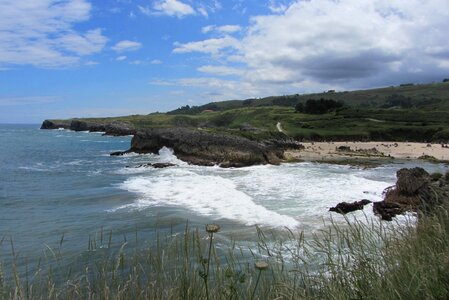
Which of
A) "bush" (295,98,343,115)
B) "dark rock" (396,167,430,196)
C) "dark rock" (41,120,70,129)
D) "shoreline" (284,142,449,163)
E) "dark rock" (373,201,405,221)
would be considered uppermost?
"bush" (295,98,343,115)

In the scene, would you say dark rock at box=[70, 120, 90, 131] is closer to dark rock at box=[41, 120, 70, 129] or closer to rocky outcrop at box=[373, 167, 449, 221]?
dark rock at box=[41, 120, 70, 129]

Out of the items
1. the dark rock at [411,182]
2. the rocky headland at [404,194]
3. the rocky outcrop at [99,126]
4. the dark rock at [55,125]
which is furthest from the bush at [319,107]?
the dark rock at [55,125]

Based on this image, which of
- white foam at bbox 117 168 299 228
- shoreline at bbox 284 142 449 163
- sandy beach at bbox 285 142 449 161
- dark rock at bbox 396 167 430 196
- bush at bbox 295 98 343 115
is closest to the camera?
white foam at bbox 117 168 299 228

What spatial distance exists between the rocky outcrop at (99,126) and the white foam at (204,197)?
94.0 metres

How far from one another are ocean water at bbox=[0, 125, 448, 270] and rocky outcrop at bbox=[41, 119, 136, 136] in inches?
3367

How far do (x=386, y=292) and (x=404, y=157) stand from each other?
56191 mm

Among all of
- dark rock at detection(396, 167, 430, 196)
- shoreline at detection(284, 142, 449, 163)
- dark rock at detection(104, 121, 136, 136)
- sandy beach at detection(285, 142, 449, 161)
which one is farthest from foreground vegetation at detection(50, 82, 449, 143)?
dark rock at detection(396, 167, 430, 196)

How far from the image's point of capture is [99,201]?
24391 millimetres

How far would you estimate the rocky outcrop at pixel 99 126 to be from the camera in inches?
4993

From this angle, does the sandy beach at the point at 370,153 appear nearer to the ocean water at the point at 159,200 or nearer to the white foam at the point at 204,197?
the ocean water at the point at 159,200

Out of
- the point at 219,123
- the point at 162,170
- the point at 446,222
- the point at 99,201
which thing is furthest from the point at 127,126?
the point at 446,222

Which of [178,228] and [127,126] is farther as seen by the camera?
[127,126]

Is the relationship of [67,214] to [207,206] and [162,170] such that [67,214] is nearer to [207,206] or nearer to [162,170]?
[207,206]

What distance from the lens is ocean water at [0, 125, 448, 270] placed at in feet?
55.9
